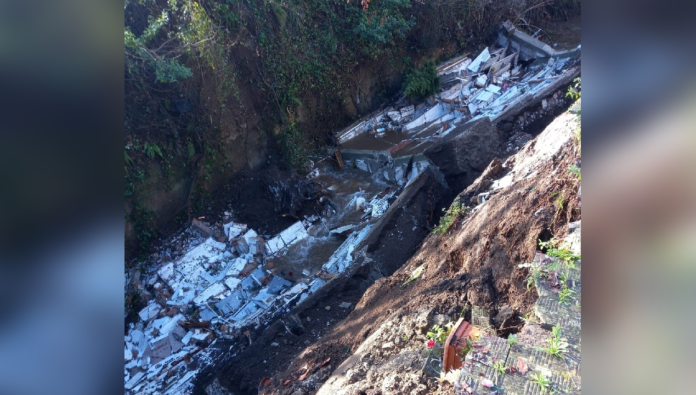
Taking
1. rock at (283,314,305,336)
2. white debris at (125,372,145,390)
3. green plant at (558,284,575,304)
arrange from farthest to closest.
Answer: white debris at (125,372,145,390) → rock at (283,314,305,336) → green plant at (558,284,575,304)

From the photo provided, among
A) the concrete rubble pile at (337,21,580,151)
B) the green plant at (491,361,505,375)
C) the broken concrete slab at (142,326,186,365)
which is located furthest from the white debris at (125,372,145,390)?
the concrete rubble pile at (337,21,580,151)

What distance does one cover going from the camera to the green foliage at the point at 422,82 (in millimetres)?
12523

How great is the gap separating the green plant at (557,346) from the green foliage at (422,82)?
34.0ft

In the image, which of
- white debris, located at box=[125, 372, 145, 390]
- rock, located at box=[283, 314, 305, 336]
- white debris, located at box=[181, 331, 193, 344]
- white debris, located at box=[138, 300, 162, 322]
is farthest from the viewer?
white debris, located at box=[138, 300, 162, 322]

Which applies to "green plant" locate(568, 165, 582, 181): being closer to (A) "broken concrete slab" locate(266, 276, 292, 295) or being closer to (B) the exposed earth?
(B) the exposed earth

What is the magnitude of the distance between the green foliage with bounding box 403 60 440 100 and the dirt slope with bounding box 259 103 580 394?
708 cm

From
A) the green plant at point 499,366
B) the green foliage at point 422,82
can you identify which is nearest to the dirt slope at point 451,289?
the green plant at point 499,366

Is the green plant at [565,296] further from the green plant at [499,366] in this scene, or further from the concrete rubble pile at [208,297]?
the concrete rubble pile at [208,297]

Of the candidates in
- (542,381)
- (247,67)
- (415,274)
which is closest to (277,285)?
(415,274)

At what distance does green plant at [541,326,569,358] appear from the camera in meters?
2.71

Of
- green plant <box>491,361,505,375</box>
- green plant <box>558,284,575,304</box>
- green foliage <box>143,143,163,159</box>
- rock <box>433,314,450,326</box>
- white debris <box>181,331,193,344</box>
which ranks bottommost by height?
white debris <box>181,331,193,344</box>
